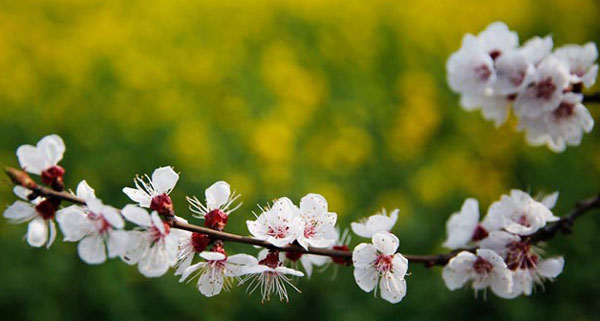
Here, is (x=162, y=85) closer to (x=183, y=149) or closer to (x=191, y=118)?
(x=191, y=118)

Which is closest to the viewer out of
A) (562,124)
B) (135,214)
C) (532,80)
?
(135,214)

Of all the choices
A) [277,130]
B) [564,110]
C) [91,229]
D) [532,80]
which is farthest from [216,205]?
[277,130]

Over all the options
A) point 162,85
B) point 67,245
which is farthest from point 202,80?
point 67,245

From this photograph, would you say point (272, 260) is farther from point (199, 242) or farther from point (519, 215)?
point (519, 215)

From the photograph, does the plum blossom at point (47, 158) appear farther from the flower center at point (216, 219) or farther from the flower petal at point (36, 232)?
the flower center at point (216, 219)

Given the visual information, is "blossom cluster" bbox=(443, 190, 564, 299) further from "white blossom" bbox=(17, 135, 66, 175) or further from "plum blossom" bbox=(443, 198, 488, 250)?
"white blossom" bbox=(17, 135, 66, 175)
